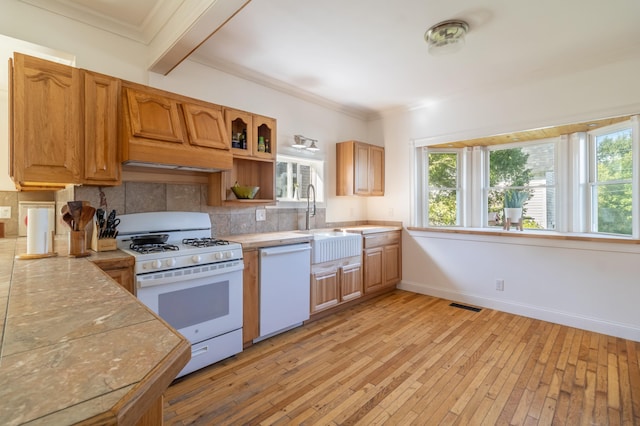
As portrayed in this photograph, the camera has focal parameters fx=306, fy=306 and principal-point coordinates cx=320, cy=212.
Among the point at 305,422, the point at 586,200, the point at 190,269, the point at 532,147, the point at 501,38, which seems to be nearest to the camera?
the point at 305,422

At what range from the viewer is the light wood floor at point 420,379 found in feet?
5.99

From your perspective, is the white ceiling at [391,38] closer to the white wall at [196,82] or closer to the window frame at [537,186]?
the white wall at [196,82]

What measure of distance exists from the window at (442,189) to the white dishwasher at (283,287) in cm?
223

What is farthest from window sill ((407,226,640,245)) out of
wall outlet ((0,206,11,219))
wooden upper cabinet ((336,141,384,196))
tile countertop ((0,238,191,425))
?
wall outlet ((0,206,11,219))

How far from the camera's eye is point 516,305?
349 centimetres

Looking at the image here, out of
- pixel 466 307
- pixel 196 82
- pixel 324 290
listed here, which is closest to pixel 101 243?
pixel 196 82

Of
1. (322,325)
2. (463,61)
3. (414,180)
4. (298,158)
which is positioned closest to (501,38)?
(463,61)

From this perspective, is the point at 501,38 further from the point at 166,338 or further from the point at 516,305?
the point at 166,338

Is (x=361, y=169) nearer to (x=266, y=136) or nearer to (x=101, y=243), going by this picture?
(x=266, y=136)

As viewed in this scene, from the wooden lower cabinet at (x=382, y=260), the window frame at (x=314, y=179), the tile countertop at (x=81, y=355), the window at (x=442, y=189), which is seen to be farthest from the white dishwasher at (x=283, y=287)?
the window at (x=442, y=189)

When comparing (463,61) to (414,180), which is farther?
(414,180)

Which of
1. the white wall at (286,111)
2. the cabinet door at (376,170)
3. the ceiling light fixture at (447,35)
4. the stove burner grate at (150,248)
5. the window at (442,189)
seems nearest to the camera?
the stove burner grate at (150,248)

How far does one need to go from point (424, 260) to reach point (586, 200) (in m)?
1.88

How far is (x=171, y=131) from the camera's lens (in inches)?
94.6
